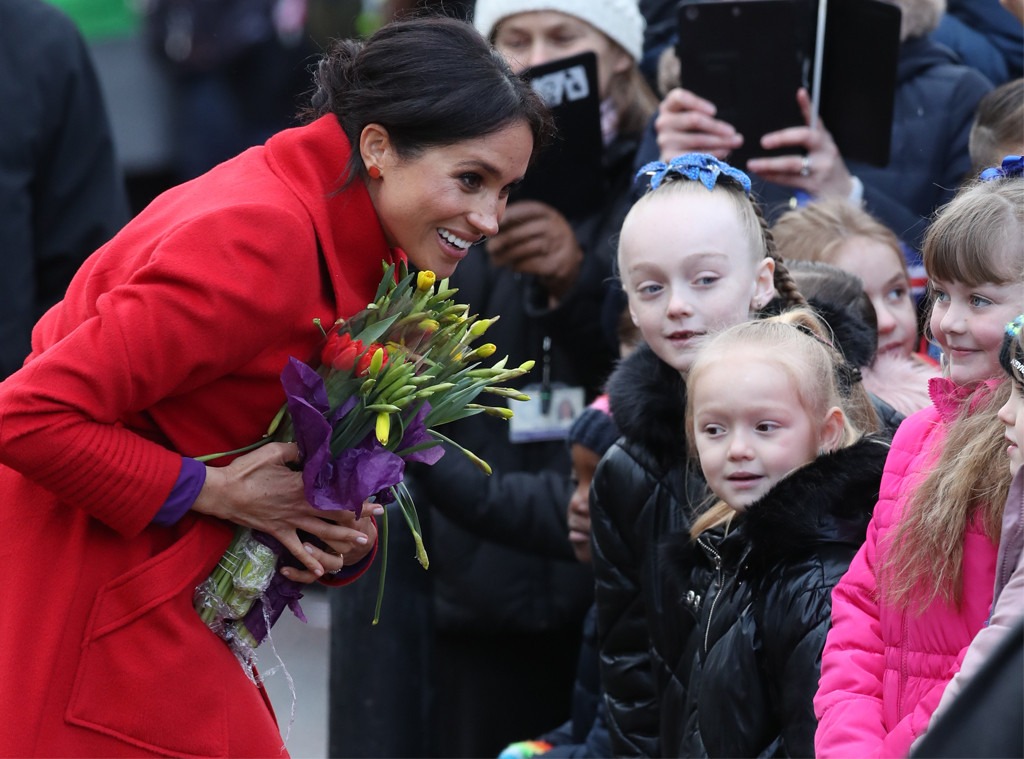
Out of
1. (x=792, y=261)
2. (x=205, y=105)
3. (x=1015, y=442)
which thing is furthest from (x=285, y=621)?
(x=1015, y=442)

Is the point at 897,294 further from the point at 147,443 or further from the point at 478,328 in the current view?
the point at 147,443

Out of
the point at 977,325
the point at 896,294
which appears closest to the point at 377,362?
the point at 977,325

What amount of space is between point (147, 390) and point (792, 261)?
1799 millimetres

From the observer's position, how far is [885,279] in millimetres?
3822

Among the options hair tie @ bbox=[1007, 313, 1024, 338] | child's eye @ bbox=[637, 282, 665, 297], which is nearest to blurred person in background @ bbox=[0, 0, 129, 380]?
child's eye @ bbox=[637, 282, 665, 297]

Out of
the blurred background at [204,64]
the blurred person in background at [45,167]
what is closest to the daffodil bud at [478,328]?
the blurred person in background at [45,167]

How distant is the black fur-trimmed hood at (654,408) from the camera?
338cm

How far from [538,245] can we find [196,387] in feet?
6.09

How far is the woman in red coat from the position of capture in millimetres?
2490

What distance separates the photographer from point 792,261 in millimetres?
3754

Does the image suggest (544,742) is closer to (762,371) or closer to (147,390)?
(762,371)

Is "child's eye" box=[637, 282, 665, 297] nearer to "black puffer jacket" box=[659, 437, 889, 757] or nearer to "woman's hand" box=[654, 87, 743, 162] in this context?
"black puffer jacket" box=[659, 437, 889, 757]

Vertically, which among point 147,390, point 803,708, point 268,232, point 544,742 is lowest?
point 544,742

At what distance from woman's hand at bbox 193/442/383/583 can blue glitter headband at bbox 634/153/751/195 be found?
3.66 ft
